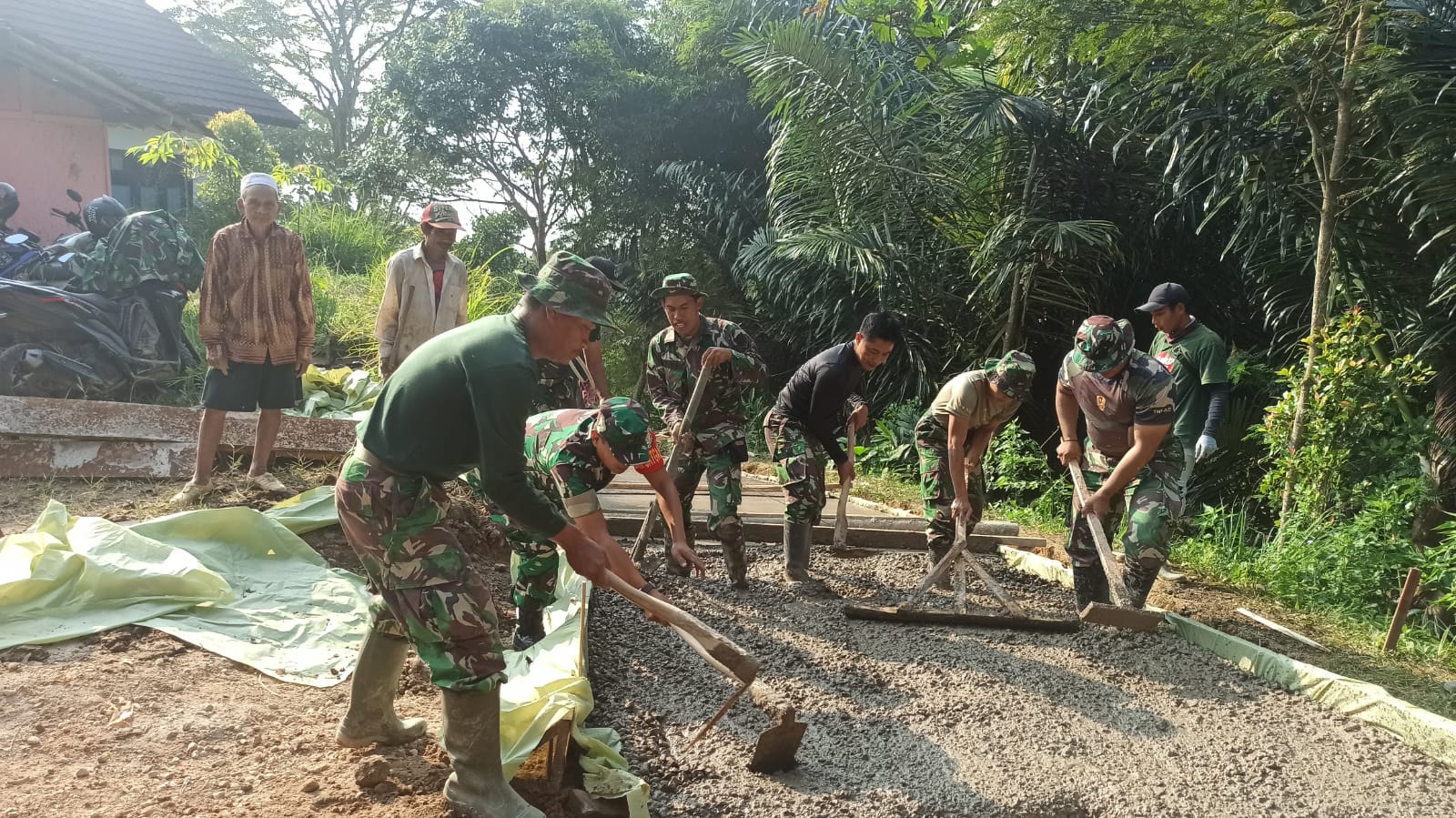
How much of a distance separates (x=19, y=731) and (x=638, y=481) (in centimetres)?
476

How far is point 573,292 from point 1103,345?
2788 mm

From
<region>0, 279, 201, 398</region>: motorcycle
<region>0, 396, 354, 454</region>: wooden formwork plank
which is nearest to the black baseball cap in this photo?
<region>0, 396, 354, 454</region>: wooden formwork plank

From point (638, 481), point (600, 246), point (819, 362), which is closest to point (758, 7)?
point (600, 246)

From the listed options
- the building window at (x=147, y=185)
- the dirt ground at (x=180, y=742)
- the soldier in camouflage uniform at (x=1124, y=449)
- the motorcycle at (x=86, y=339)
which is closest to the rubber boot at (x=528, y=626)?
the dirt ground at (x=180, y=742)

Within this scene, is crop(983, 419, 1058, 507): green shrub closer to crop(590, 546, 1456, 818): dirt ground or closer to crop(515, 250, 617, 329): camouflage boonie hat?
crop(590, 546, 1456, 818): dirt ground

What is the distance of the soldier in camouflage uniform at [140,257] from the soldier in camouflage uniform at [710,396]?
3.31m

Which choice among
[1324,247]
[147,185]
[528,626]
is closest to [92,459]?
[528,626]

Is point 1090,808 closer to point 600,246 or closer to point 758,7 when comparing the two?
point 758,7

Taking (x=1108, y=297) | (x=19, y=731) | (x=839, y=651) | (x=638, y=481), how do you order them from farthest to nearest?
(x=1108, y=297), (x=638, y=481), (x=839, y=651), (x=19, y=731)

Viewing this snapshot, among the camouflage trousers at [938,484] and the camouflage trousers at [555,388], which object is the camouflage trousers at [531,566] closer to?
the camouflage trousers at [555,388]

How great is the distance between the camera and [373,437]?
8.06 ft

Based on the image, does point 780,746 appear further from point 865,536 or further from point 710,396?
point 865,536

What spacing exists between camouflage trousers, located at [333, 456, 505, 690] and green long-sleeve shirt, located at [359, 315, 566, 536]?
0.25 feet

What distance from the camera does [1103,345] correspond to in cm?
429
